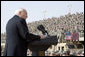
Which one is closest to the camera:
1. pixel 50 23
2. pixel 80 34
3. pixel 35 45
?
pixel 35 45

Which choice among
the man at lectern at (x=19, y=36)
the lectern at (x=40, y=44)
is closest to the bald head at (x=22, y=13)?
the man at lectern at (x=19, y=36)

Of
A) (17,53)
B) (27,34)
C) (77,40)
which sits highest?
(27,34)

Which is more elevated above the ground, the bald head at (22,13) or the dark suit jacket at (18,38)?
the bald head at (22,13)

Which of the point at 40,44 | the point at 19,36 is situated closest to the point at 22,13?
the point at 19,36

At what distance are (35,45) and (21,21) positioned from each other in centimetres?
42

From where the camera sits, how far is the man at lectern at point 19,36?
4.46 m

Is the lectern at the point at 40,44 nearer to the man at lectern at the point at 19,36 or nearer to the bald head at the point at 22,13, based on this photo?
the man at lectern at the point at 19,36

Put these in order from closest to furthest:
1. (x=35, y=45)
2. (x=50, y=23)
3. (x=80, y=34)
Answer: (x=35, y=45)
(x=80, y=34)
(x=50, y=23)

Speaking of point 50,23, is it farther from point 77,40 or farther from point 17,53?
point 17,53

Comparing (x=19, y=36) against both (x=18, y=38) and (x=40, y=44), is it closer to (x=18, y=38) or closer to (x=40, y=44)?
(x=18, y=38)

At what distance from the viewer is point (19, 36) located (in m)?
4.51

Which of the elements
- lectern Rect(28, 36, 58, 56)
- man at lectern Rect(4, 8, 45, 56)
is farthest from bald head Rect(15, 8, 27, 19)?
lectern Rect(28, 36, 58, 56)

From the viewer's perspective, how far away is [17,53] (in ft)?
14.8

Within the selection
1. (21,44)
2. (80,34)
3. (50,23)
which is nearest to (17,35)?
(21,44)
